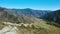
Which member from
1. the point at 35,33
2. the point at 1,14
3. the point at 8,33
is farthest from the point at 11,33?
the point at 1,14

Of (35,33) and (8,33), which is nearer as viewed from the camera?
(8,33)

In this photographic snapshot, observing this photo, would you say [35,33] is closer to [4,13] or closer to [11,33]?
[11,33]

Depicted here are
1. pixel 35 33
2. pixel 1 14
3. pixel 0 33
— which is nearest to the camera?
pixel 0 33

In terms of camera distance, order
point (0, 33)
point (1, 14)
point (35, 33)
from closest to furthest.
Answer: point (0, 33)
point (35, 33)
point (1, 14)

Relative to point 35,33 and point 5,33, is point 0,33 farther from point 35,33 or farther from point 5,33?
point 35,33

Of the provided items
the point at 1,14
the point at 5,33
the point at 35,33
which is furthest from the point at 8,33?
the point at 1,14

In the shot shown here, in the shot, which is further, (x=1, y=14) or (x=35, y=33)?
(x=1, y=14)

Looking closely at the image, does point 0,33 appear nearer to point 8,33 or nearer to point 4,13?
point 8,33
